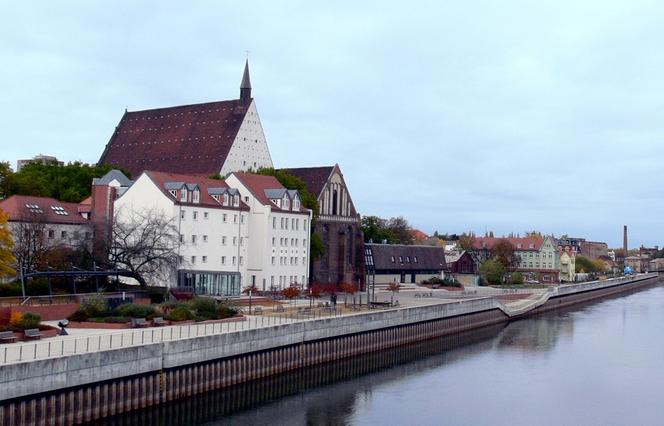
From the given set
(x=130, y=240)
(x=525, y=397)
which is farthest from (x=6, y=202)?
(x=525, y=397)

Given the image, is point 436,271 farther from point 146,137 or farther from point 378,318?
point 378,318

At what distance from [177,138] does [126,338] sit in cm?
6834

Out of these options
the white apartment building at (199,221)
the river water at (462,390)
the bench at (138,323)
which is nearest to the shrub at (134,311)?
the bench at (138,323)

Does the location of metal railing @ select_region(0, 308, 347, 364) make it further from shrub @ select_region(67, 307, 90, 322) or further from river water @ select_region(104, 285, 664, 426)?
shrub @ select_region(67, 307, 90, 322)

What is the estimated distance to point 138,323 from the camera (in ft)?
150

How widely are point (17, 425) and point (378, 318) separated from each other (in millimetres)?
35523

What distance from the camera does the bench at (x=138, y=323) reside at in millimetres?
45406

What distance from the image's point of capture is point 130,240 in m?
67.1

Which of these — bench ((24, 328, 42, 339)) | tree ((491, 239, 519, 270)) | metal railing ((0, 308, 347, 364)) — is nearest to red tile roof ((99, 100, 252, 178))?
metal railing ((0, 308, 347, 364))

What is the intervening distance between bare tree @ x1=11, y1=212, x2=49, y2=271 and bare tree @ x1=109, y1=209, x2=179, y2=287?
18.0 feet

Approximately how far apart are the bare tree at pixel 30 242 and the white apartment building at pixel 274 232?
22363 millimetres

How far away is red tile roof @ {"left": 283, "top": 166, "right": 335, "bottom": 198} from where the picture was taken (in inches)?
3732

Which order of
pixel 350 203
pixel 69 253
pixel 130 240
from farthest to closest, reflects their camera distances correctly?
1. pixel 350 203
2. pixel 130 240
3. pixel 69 253

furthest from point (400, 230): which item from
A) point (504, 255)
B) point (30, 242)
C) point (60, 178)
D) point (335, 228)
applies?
point (30, 242)
